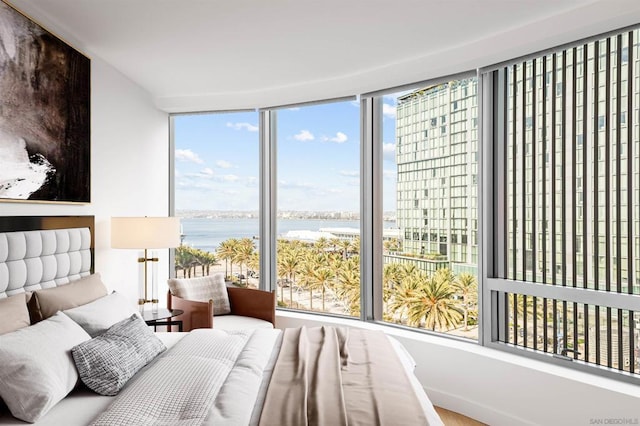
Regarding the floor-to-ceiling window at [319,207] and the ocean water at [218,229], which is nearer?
the floor-to-ceiling window at [319,207]

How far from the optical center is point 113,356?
75.6 inches

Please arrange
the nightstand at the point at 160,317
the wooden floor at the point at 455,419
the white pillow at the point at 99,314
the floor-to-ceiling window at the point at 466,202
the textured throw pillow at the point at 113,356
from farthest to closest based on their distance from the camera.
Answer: the nightstand at the point at 160,317
the wooden floor at the point at 455,419
the floor-to-ceiling window at the point at 466,202
the white pillow at the point at 99,314
the textured throw pillow at the point at 113,356

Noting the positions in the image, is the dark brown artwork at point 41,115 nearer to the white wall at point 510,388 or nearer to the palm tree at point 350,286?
the palm tree at point 350,286

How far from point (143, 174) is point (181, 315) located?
131 centimetres

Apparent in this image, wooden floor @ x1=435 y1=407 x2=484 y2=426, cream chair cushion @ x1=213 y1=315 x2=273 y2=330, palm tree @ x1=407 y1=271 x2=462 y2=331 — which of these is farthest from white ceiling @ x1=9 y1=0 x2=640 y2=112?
wooden floor @ x1=435 y1=407 x2=484 y2=426

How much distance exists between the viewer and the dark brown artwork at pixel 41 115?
225 centimetres

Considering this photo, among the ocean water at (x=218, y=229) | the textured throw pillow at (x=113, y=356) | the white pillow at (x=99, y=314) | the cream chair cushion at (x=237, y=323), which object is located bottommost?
the cream chair cushion at (x=237, y=323)

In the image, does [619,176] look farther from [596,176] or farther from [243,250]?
[243,250]

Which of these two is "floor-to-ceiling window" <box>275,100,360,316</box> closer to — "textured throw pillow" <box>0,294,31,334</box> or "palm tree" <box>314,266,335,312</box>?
"palm tree" <box>314,266,335,312</box>

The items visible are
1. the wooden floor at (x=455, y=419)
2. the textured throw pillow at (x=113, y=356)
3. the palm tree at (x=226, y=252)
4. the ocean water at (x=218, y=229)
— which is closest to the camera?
the textured throw pillow at (x=113, y=356)

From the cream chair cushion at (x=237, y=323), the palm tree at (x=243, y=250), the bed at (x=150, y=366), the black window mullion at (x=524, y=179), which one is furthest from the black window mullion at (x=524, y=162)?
the palm tree at (x=243, y=250)

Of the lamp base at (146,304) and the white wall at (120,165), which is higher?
the white wall at (120,165)

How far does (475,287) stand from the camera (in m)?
3.16

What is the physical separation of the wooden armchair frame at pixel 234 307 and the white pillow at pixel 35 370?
1.41m
